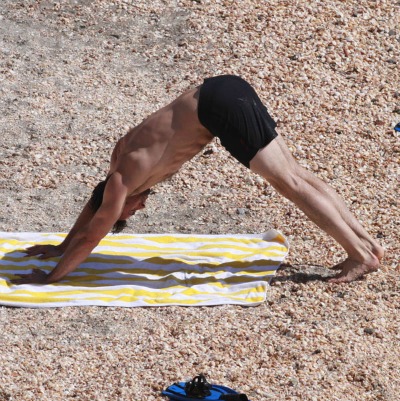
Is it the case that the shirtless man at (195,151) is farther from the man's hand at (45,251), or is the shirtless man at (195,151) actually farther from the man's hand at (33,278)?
the man's hand at (45,251)

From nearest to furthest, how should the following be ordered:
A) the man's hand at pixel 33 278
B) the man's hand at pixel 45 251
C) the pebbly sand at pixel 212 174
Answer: the pebbly sand at pixel 212 174 → the man's hand at pixel 33 278 → the man's hand at pixel 45 251

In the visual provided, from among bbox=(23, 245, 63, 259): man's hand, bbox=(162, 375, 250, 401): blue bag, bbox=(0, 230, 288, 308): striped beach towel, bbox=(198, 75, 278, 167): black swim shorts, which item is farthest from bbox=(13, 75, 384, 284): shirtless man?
bbox=(162, 375, 250, 401): blue bag

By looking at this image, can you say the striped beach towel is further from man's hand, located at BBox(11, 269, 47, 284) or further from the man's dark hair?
the man's dark hair

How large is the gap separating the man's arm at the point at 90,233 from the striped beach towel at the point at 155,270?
0.09 metres

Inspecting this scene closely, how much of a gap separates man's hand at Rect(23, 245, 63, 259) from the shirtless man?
0.34 meters

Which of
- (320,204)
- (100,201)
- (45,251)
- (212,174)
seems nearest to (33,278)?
(45,251)

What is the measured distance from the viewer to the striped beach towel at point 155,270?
6.43 metres

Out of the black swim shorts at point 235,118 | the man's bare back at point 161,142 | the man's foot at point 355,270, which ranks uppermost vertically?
the black swim shorts at point 235,118

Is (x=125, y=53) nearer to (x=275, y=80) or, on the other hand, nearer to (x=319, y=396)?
(x=275, y=80)

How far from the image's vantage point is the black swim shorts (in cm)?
623

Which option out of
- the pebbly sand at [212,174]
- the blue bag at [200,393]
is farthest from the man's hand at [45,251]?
the blue bag at [200,393]

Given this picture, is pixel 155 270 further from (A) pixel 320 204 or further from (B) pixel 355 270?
(B) pixel 355 270

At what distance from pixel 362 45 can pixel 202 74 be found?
4.92ft

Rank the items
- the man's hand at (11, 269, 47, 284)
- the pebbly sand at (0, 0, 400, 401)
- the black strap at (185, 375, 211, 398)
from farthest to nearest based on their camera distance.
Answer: the man's hand at (11, 269, 47, 284) < the pebbly sand at (0, 0, 400, 401) < the black strap at (185, 375, 211, 398)
